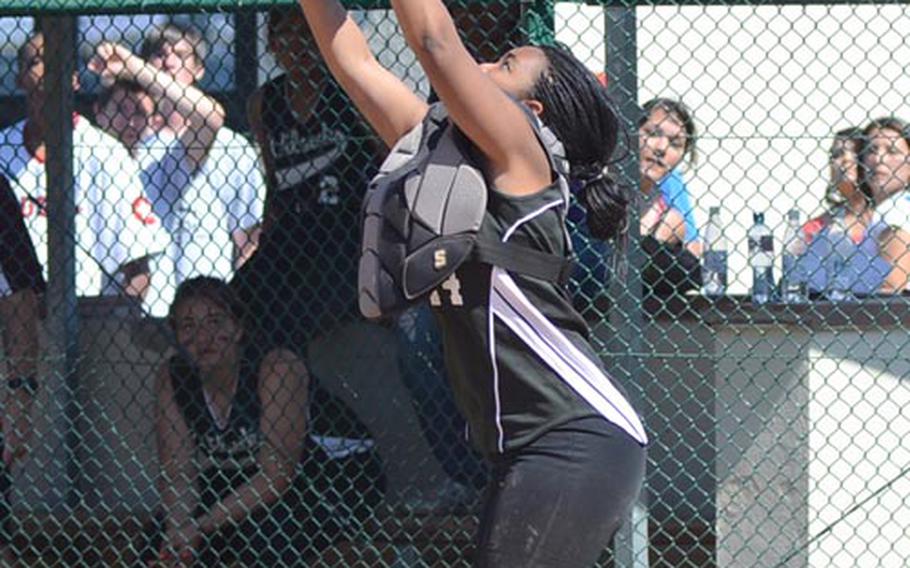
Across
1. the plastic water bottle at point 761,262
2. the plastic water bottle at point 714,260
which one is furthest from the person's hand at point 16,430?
the plastic water bottle at point 761,262

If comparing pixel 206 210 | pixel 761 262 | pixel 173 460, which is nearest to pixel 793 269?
pixel 761 262

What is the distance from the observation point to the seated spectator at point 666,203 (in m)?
5.88

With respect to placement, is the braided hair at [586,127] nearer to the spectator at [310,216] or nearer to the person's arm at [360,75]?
the person's arm at [360,75]

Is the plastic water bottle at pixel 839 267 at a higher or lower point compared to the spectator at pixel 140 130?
lower

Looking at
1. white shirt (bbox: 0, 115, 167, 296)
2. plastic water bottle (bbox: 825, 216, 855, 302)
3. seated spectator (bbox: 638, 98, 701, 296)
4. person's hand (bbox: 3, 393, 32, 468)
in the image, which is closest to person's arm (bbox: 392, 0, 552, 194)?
seated spectator (bbox: 638, 98, 701, 296)

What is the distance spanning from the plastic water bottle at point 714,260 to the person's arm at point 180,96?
191 centimetres

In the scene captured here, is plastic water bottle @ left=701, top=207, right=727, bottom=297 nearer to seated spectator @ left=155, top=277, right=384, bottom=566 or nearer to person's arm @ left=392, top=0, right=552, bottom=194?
seated spectator @ left=155, top=277, right=384, bottom=566

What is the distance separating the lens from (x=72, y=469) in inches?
253

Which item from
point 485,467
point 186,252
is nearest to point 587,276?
point 485,467

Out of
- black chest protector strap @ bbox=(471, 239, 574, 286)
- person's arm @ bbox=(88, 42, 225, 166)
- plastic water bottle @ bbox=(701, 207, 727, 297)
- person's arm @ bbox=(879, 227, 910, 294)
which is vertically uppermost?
person's arm @ bbox=(88, 42, 225, 166)

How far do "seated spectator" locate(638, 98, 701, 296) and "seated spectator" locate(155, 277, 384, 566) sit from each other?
1.23m

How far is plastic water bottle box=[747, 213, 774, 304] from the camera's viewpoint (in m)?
5.83

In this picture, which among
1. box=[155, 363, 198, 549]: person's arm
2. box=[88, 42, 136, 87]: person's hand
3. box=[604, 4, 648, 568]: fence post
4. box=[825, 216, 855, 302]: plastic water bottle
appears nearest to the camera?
box=[604, 4, 648, 568]: fence post

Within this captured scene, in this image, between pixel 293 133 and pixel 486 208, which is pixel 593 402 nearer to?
pixel 486 208
